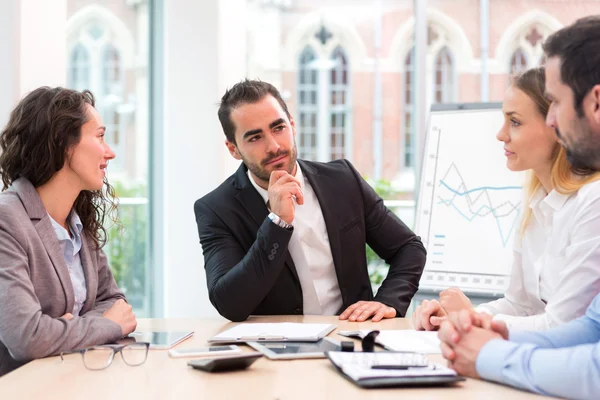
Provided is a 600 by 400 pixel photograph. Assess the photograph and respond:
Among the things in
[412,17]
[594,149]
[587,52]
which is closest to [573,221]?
[594,149]

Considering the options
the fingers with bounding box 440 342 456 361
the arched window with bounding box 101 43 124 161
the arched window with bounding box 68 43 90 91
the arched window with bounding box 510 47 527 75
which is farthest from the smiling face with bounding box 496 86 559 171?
the arched window with bounding box 510 47 527 75

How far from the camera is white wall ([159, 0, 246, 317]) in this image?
4.12 metres

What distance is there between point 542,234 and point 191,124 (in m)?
2.42

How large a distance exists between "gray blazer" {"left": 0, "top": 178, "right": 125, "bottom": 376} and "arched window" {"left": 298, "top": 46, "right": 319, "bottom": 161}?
5838 millimetres

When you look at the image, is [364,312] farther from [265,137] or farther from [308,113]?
[308,113]

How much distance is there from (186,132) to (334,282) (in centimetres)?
177

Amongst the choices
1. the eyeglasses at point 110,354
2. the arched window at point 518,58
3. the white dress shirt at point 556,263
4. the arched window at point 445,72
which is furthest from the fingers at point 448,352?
the arched window at point 518,58

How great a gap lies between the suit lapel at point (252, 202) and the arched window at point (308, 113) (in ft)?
16.7

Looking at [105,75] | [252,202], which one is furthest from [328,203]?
[105,75]

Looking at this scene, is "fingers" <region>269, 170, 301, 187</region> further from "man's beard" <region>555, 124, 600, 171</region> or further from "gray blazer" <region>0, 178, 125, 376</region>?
"man's beard" <region>555, 124, 600, 171</region>

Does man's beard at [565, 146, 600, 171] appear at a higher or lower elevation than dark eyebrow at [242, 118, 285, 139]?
lower

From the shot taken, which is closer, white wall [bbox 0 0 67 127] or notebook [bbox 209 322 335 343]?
notebook [bbox 209 322 335 343]

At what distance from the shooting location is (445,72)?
678 cm

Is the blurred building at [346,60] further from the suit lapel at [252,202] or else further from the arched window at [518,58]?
the suit lapel at [252,202]
